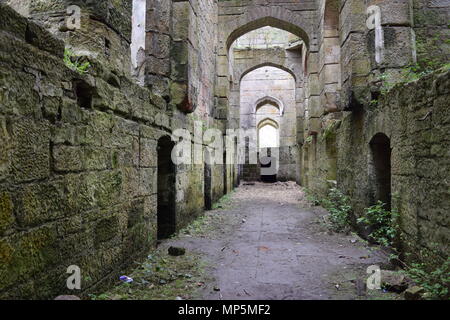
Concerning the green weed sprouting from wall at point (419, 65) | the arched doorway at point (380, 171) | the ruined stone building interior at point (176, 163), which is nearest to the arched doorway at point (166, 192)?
the ruined stone building interior at point (176, 163)

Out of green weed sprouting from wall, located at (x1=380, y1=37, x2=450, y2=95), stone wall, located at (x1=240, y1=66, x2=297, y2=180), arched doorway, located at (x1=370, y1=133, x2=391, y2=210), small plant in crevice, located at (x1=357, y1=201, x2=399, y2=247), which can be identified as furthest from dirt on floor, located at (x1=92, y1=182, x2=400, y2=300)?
stone wall, located at (x1=240, y1=66, x2=297, y2=180)

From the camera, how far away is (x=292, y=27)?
9.58 metres

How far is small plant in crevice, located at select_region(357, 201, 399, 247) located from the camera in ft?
12.1

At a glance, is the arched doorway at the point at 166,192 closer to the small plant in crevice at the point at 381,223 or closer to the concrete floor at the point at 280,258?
the concrete floor at the point at 280,258

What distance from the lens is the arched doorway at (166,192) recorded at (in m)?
4.96

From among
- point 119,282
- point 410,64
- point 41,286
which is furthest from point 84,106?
point 410,64

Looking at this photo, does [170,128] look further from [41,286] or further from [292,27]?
[292,27]

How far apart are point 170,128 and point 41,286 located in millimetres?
3129

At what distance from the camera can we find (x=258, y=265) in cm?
359

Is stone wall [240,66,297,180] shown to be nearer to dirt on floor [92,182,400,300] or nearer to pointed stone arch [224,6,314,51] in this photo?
pointed stone arch [224,6,314,51]

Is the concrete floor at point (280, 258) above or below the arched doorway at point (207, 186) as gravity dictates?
below

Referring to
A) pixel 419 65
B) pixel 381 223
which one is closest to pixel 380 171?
pixel 381 223

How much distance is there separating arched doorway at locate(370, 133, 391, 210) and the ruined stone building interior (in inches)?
0.8

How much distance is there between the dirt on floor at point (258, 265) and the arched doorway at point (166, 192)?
25cm
